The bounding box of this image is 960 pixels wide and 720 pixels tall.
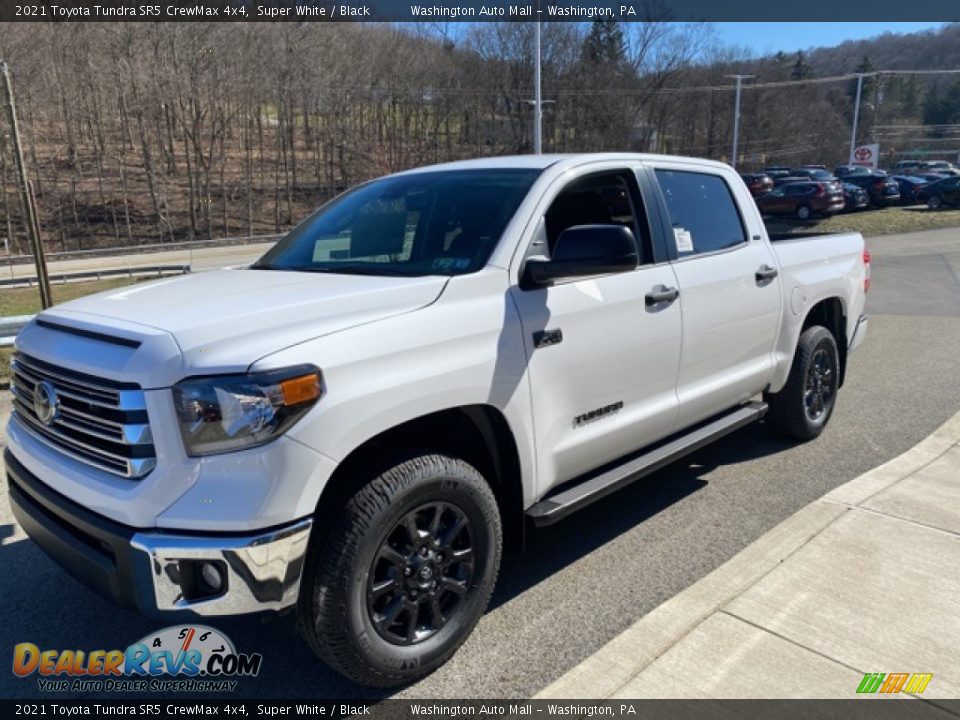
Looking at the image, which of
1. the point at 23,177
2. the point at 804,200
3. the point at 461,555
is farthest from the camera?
the point at 804,200

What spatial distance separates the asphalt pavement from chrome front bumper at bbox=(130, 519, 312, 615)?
6.0 inches

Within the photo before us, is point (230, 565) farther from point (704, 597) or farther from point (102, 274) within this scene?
point (102, 274)

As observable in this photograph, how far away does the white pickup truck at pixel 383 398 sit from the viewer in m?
2.32

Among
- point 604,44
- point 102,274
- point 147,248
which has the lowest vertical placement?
point 147,248

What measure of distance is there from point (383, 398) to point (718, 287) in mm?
2366

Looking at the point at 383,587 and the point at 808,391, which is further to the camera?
the point at 808,391

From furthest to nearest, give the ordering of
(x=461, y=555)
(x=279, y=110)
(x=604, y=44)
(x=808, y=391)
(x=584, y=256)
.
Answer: (x=604, y=44) < (x=279, y=110) < (x=808, y=391) < (x=584, y=256) < (x=461, y=555)

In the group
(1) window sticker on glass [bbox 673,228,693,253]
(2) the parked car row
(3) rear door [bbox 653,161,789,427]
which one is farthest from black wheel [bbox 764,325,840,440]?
(2) the parked car row

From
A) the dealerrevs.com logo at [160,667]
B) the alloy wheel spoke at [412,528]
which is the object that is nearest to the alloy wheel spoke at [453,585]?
the alloy wheel spoke at [412,528]

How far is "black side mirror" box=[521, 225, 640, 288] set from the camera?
3057mm

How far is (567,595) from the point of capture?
11.3 feet

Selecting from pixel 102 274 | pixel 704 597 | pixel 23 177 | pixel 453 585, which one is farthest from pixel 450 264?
pixel 102 274

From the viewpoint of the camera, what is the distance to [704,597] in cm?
329

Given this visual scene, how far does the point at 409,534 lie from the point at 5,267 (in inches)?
1359
